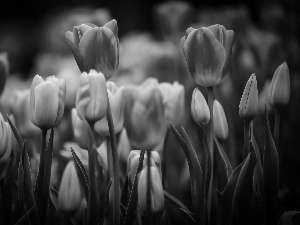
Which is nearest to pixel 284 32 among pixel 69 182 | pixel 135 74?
pixel 135 74

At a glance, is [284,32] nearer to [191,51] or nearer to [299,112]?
[299,112]

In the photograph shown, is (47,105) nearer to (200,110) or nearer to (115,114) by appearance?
(115,114)

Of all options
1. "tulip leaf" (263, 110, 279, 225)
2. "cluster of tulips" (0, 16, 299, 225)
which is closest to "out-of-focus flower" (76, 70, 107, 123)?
"cluster of tulips" (0, 16, 299, 225)

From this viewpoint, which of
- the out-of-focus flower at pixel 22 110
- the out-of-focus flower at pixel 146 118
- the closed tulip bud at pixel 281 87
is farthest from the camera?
the out-of-focus flower at pixel 22 110

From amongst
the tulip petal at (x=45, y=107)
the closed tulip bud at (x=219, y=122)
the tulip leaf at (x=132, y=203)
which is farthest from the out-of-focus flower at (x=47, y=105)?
the closed tulip bud at (x=219, y=122)

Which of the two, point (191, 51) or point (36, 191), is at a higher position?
point (191, 51)

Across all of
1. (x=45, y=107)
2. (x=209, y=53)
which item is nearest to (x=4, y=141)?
(x=45, y=107)

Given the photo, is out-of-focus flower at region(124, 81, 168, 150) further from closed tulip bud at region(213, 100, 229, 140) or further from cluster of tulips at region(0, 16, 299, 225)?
closed tulip bud at region(213, 100, 229, 140)

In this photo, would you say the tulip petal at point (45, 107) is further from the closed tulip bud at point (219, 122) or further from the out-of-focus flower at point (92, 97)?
the closed tulip bud at point (219, 122)
